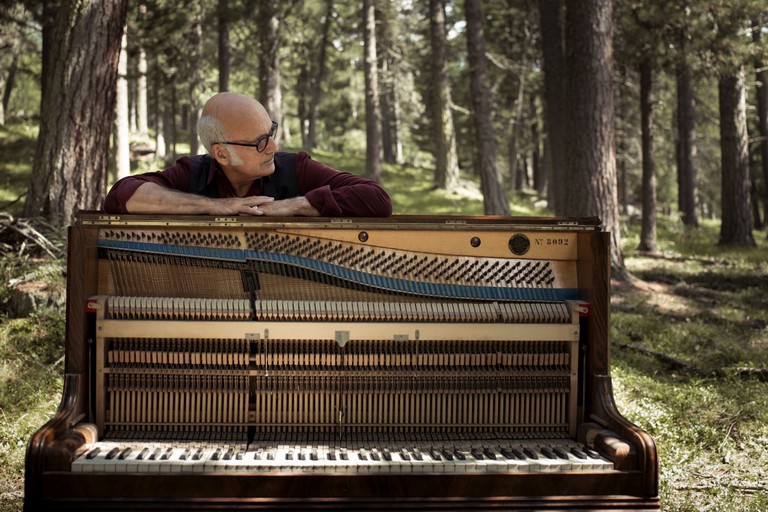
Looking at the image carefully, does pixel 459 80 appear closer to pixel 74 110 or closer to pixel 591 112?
pixel 591 112

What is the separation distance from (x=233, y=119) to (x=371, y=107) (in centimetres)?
2133

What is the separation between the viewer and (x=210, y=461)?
320cm

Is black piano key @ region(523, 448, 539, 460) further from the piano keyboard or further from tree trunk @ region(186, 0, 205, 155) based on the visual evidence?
tree trunk @ region(186, 0, 205, 155)

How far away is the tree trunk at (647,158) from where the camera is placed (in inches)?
715

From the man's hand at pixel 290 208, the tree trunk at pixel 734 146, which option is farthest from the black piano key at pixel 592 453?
the tree trunk at pixel 734 146

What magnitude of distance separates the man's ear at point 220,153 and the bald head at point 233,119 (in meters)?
0.04

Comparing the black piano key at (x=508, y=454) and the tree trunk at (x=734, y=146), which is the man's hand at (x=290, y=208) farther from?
the tree trunk at (x=734, y=146)

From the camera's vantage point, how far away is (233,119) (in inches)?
157

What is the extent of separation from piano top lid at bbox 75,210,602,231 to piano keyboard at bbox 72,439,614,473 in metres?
1.01

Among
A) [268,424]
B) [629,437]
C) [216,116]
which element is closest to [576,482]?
[629,437]

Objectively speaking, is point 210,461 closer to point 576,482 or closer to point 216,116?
point 576,482

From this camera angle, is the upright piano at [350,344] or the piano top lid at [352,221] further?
the piano top lid at [352,221]

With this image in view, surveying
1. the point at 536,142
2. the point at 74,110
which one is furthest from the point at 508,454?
the point at 536,142

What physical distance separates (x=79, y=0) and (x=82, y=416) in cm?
615
